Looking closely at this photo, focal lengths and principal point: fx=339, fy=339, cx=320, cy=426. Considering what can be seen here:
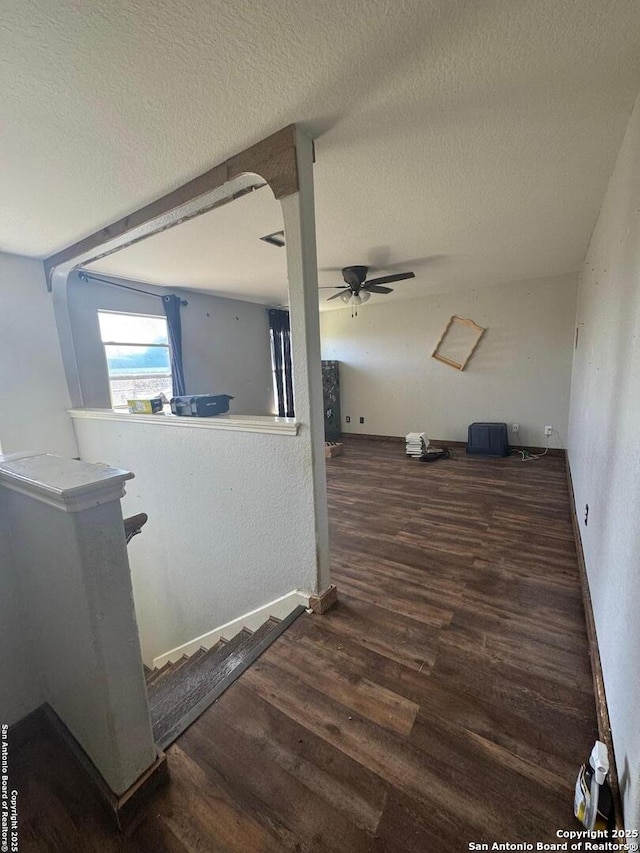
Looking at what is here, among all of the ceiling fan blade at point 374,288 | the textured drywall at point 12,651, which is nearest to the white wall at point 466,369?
the ceiling fan blade at point 374,288

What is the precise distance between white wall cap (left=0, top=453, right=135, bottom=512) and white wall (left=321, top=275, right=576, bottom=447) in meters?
5.11

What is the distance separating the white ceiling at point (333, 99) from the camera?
3.51 ft

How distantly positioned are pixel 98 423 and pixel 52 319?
115cm

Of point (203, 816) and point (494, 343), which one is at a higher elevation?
point (494, 343)

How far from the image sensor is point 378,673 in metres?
1.47

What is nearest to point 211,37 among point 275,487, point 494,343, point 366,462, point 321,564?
point 275,487

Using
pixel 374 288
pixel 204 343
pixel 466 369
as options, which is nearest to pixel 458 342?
pixel 466 369

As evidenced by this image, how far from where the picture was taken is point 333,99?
1.40m

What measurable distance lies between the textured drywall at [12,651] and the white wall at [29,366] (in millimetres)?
2396

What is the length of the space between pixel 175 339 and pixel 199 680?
3.99 m

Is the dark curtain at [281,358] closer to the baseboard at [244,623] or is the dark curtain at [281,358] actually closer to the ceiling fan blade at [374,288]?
the ceiling fan blade at [374,288]

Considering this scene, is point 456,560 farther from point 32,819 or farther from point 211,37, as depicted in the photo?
point 211,37

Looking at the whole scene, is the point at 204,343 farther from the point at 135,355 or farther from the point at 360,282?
the point at 360,282

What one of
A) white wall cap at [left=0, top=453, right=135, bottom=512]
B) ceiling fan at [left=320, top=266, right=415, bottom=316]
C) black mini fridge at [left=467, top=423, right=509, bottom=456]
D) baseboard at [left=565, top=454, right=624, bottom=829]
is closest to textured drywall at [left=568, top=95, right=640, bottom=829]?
baseboard at [left=565, top=454, right=624, bottom=829]
